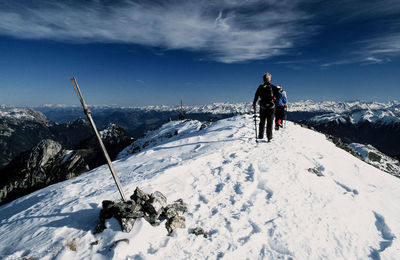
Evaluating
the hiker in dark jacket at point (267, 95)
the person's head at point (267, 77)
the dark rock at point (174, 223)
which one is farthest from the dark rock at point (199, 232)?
the person's head at point (267, 77)

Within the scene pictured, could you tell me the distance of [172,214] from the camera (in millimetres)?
6781

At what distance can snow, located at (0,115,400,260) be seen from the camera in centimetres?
561

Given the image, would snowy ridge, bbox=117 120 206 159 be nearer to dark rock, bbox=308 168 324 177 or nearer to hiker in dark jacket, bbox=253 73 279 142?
hiker in dark jacket, bbox=253 73 279 142

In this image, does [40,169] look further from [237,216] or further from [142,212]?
[237,216]

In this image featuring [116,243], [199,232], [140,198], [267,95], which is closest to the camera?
[116,243]

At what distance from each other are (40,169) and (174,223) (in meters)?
53.9

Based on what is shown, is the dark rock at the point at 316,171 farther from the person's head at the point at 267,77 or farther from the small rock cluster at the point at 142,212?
the small rock cluster at the point at 142,212

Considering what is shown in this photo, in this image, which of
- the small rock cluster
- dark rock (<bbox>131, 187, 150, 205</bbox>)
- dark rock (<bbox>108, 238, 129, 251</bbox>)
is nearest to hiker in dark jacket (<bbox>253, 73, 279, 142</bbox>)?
the small rock cluster

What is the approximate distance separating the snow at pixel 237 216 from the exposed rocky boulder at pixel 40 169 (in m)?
37.1

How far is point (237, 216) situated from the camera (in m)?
7.09

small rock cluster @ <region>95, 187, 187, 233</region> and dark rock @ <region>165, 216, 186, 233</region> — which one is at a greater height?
small rock cluster @ <region>95, 187, 187, 233</region>

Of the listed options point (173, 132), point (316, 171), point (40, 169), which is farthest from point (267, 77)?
point (40, 169)

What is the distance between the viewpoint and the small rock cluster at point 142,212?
611 cm

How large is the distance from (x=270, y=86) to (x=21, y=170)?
60796 mm
